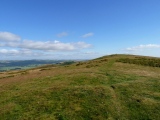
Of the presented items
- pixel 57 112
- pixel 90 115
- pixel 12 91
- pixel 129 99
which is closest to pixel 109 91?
pixel 129 99

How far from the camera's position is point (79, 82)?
3569 centimetres

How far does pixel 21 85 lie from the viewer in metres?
36.9

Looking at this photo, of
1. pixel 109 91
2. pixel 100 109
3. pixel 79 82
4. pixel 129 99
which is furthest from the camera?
pixel 79 82

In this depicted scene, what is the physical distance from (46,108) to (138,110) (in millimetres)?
12865

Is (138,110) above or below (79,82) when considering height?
below

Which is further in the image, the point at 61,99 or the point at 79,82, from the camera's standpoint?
the point at 79,82

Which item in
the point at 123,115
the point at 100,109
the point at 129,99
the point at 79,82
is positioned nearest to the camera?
the point at 123,115

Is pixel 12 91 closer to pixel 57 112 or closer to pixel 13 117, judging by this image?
pixel 13 117

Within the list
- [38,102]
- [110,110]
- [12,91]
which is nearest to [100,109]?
[110,110]

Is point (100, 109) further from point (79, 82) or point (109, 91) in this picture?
point (79, 82)

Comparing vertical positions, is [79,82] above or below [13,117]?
above

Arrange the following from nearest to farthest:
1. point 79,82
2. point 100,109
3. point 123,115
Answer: point 123,115 < point 100,109 < point 79,82

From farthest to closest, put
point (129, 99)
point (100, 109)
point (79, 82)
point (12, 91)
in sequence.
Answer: point (79, 82) < point (12, 91) < point (129, 99) < point (100, 109)

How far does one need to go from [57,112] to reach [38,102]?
4.73 m
